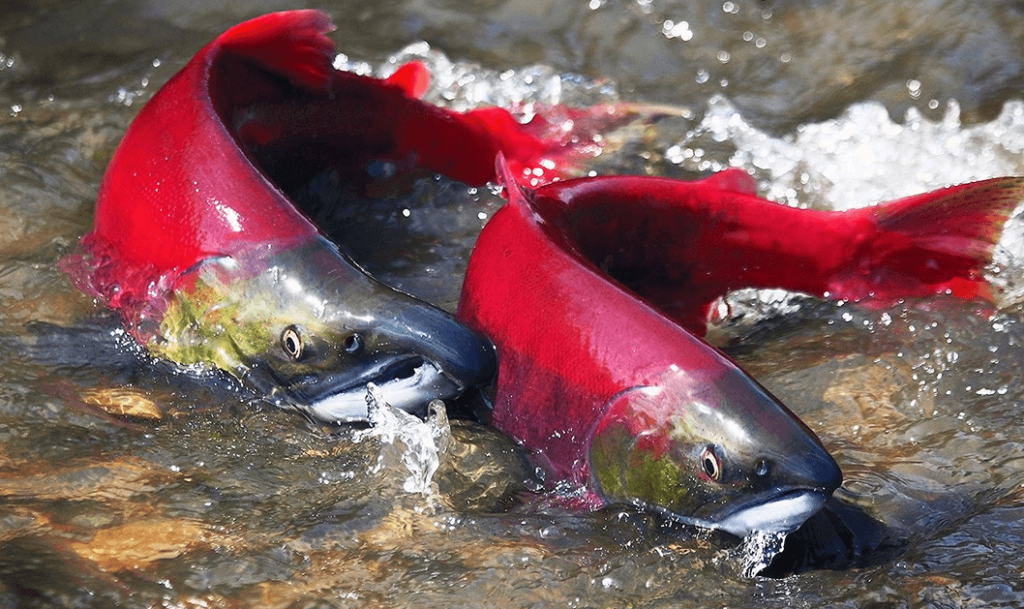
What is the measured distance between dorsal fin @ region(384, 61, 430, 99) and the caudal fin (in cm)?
164

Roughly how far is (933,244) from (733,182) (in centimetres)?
66

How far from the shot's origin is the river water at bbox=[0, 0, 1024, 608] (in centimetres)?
272

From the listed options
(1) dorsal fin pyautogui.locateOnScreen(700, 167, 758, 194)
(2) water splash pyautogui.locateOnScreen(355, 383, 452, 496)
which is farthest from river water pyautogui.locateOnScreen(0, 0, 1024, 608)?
(1) dorsal fin pyautogui.locateOnScreen(700, 167, 758, 194)

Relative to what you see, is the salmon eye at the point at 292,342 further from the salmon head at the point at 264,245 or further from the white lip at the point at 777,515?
the white lip at the point at 777,515

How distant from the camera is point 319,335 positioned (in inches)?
128

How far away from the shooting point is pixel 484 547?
2838 millimetres

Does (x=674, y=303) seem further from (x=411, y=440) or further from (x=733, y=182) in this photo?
(x=411, y=440)

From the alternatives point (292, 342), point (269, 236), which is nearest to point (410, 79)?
point (269, 236)

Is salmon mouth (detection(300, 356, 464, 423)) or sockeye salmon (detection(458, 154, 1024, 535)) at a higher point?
sockeye salmon (detection(458, 154, 1024, 535))

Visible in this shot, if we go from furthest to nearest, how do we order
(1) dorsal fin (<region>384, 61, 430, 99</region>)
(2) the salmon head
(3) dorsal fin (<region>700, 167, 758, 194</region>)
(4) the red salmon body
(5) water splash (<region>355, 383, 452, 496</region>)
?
(1) dorsal fin (<region>384, 61, 430, 99</region>)
(3) dorsal fin (<region>700, 167, 758, 194</region>)
(4) the red salmon body
(2) the salmon head
(5) water splash (<region>355, 383, 452, 496</region>)

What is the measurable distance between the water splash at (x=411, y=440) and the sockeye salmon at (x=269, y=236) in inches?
2.0

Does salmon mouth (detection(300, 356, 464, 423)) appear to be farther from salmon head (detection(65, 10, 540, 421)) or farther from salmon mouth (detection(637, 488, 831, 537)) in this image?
salmon mouth (detection(637, 488, 831, 537))

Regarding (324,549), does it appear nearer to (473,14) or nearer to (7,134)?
(7,134)

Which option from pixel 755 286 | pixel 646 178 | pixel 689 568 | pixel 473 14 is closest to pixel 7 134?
pixel 473 14
